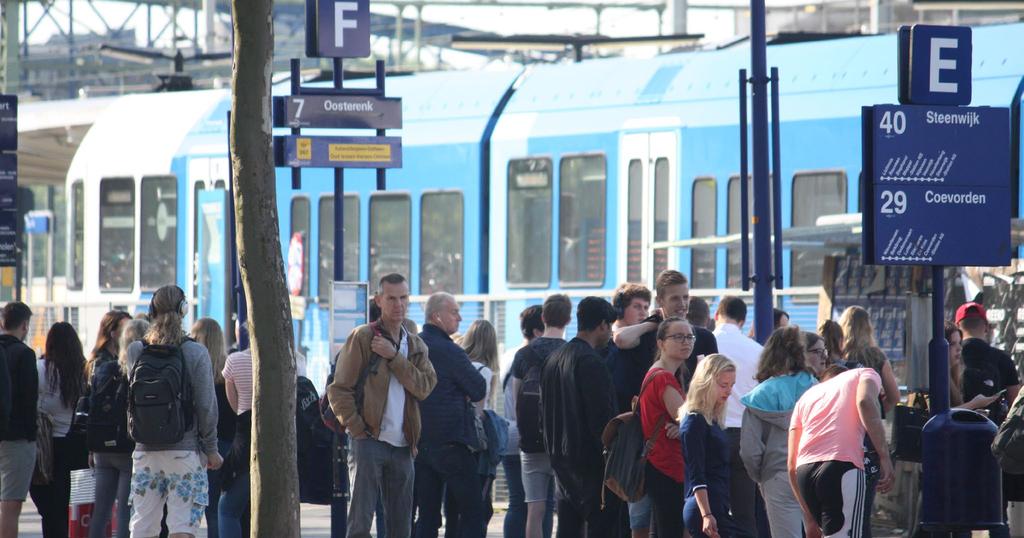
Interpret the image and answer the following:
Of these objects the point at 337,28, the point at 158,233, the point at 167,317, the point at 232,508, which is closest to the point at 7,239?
the point at 337,28

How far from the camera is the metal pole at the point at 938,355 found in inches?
359

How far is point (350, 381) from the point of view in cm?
1047

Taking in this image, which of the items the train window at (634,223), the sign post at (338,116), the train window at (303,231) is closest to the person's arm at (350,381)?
the sign post at (338,116)

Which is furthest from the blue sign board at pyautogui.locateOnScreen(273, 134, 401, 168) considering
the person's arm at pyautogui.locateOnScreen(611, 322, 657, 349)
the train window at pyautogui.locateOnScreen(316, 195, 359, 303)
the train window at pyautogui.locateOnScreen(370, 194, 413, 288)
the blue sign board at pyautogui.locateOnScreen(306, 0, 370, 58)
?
the train window at pyautogui.locateOnScreen(316, 195, 359, 303)

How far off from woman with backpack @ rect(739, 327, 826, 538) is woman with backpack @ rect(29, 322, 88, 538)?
173 inches

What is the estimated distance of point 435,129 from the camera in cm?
2159

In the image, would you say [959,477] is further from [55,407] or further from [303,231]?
[303,231]

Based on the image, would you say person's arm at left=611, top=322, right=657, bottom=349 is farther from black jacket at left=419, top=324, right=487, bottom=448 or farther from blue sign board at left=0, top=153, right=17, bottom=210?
blue sign board at left=0, top=153, right=17, bottom=210

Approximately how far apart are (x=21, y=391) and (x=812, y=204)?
8167mm

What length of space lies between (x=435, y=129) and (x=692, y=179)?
13.1 feet

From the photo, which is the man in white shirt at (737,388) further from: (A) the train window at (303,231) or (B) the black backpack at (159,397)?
(A) the train window at (303,231)

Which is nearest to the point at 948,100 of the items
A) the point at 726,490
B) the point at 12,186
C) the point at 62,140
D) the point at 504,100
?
the point at 726,490

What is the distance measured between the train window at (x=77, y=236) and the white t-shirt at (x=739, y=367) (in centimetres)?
1606

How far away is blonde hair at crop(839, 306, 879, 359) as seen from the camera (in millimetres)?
11758
